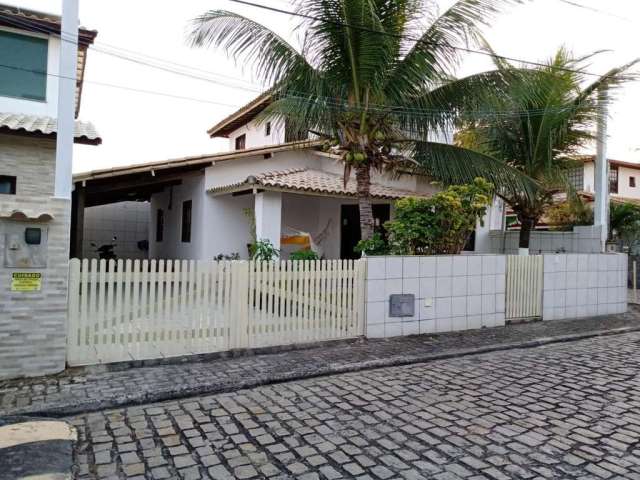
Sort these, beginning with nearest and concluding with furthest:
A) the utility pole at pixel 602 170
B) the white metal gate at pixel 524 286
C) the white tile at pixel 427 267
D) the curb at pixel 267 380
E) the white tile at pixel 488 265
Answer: the curb at pixel 267 380, the white tile at pixel 427 267, the white tile at pixel 488 265, the white metal gate at pixel 524 286, the utility pole at pixel 602 170

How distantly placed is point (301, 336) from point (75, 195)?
7491 millimetres

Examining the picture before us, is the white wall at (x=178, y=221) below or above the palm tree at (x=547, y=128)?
below

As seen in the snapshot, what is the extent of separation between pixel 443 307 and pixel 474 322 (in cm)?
78

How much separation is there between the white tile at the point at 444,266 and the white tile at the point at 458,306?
49 centimetres

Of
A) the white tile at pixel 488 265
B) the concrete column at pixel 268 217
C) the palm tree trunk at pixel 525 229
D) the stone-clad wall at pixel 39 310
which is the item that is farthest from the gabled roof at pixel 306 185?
the stone-clad wall at pixel 39 310

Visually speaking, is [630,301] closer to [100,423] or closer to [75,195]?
[100,423]

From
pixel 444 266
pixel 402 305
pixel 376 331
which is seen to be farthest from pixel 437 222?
pixel 376 331

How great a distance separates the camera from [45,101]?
32.4ft

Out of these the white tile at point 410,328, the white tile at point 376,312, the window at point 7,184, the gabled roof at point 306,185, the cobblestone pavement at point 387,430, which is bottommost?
the cobblestone pavement at point 387,430

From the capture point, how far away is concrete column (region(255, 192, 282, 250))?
34.7 ft

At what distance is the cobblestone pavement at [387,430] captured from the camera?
3.28 metres

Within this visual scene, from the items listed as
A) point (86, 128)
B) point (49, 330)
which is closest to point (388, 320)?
point (49, 330)

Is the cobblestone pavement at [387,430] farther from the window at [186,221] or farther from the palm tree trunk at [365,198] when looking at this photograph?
the window at [186,221]

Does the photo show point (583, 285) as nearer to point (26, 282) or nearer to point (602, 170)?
point (602, 170)
